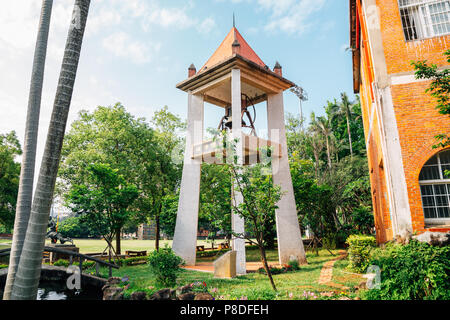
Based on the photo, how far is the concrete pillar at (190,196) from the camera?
14094 mm

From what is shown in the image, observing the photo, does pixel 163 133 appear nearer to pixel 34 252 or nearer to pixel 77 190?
pixel 77 190

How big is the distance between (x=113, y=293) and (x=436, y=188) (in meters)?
9.62

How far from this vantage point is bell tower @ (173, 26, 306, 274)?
1338cm

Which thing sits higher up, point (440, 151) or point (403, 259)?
point (440, 151)

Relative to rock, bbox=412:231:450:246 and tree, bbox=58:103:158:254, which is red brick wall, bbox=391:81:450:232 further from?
tree, bbox=58:103:158:254

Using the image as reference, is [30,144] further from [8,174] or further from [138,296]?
[8,174]

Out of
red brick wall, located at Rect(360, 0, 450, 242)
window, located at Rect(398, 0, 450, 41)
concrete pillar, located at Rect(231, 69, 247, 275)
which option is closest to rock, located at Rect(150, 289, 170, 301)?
concrete pillar, located at Rect(231, 69, 247, 275)

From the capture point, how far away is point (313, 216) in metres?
19.2

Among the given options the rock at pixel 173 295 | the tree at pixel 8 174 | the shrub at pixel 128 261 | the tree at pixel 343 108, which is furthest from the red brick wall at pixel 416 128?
the tree at pixel 343 108

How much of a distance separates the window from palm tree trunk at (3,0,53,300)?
10.2 metres

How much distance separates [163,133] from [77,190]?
9201 millimetres

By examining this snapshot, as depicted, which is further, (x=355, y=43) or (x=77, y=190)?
(x=355, y=43)
